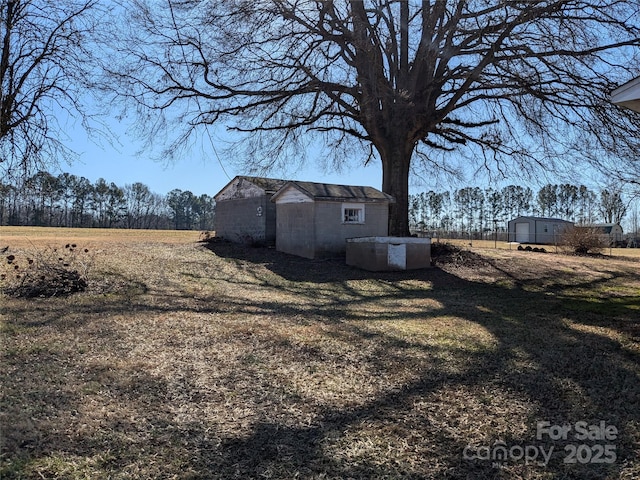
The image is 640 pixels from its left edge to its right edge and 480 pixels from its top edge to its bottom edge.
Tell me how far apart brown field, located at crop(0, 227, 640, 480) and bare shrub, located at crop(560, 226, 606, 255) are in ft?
47.3

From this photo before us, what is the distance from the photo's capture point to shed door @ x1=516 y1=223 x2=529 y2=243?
44.5 meters

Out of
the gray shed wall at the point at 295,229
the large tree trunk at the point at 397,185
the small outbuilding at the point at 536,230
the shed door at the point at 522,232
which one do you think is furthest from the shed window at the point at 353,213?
the shed door at the point at 522,232

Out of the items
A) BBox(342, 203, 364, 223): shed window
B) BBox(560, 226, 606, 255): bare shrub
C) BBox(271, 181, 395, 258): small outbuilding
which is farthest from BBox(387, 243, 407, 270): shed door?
BBox(560, 226, 606, 255): bare shrub

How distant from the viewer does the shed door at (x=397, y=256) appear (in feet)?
40.6

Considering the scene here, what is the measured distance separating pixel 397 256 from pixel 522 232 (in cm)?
3853

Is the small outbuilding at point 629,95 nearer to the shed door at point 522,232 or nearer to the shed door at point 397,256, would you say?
the shed door at point 397,256

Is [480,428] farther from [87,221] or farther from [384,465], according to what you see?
[87,221]

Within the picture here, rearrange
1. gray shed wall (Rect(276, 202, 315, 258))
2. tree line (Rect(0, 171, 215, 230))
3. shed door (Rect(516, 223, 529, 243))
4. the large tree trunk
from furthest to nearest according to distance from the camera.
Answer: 1. tree line (Rect(0, 171, 215, 230))
2. shed door (Rect(516, 223, 529, 243))
3. the large tree trunk
4. gray shed wall (Rect(276, 202, 315, 258))

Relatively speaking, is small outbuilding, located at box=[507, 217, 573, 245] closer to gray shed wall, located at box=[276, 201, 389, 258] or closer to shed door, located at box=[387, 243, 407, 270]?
gray shed wall, located at box=[276, 201, 389, 258]

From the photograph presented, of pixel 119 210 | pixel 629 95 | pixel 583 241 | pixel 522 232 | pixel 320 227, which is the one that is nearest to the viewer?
pixel 629 95

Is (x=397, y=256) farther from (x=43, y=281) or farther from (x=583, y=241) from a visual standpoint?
(x=583, y=241)

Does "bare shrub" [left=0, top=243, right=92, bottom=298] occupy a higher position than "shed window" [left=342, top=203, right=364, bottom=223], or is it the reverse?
"shed window" [left=342, top=203, right=364, bottom=223]

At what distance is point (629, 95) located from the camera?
199 inches

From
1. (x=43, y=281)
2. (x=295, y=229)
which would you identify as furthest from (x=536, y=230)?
(x=43, y=281)
